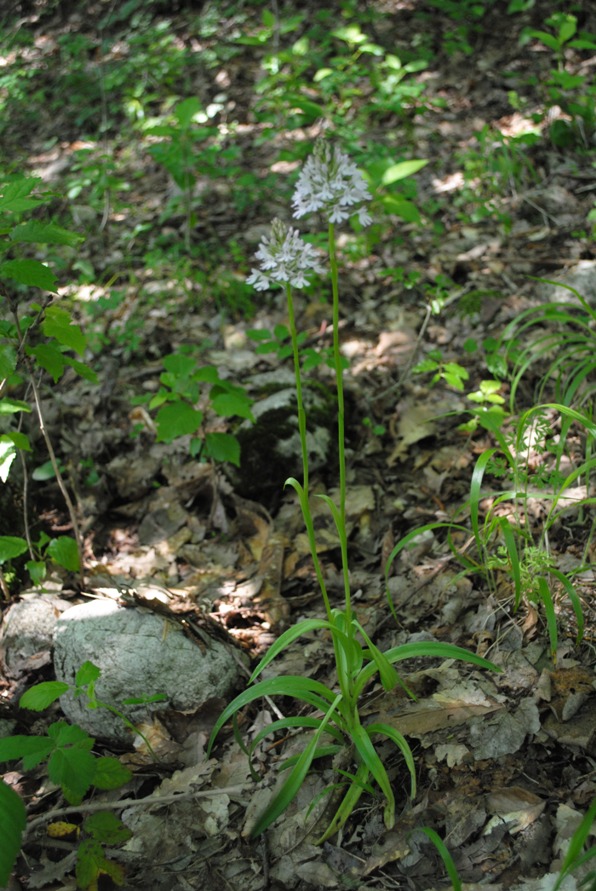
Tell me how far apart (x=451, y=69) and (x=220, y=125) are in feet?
6.80

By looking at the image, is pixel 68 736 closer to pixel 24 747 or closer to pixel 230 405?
pixel 24 747

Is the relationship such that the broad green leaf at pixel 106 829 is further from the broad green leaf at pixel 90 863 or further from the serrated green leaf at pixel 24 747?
the serrated green leaf at pixel 24 747

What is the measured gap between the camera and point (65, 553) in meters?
2.51

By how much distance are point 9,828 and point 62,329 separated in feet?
4.80

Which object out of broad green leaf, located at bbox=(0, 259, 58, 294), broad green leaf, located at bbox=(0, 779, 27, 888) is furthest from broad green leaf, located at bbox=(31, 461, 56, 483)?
broad green leaf, located at bbox=(0, 779, 27, 888)

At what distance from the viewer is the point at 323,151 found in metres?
1.47

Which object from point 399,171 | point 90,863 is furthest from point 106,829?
point 399,171

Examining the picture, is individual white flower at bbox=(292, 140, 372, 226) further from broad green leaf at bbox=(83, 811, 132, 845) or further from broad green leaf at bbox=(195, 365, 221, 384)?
broad green leaf at bbox=(83, 811, 132, 845)

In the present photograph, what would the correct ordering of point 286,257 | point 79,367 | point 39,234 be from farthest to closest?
1. point 79,367
2. point 39,234
3. point 286,257

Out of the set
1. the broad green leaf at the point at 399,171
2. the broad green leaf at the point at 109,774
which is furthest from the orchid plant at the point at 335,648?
the broad green leaf at the point at 399,171

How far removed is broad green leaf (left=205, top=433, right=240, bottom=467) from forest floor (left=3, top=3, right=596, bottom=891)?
0.26 m

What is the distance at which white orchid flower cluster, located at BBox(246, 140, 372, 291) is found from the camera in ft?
4.87

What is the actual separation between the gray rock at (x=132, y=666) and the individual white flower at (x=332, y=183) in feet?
4.88

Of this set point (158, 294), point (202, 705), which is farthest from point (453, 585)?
point (158, 294)
